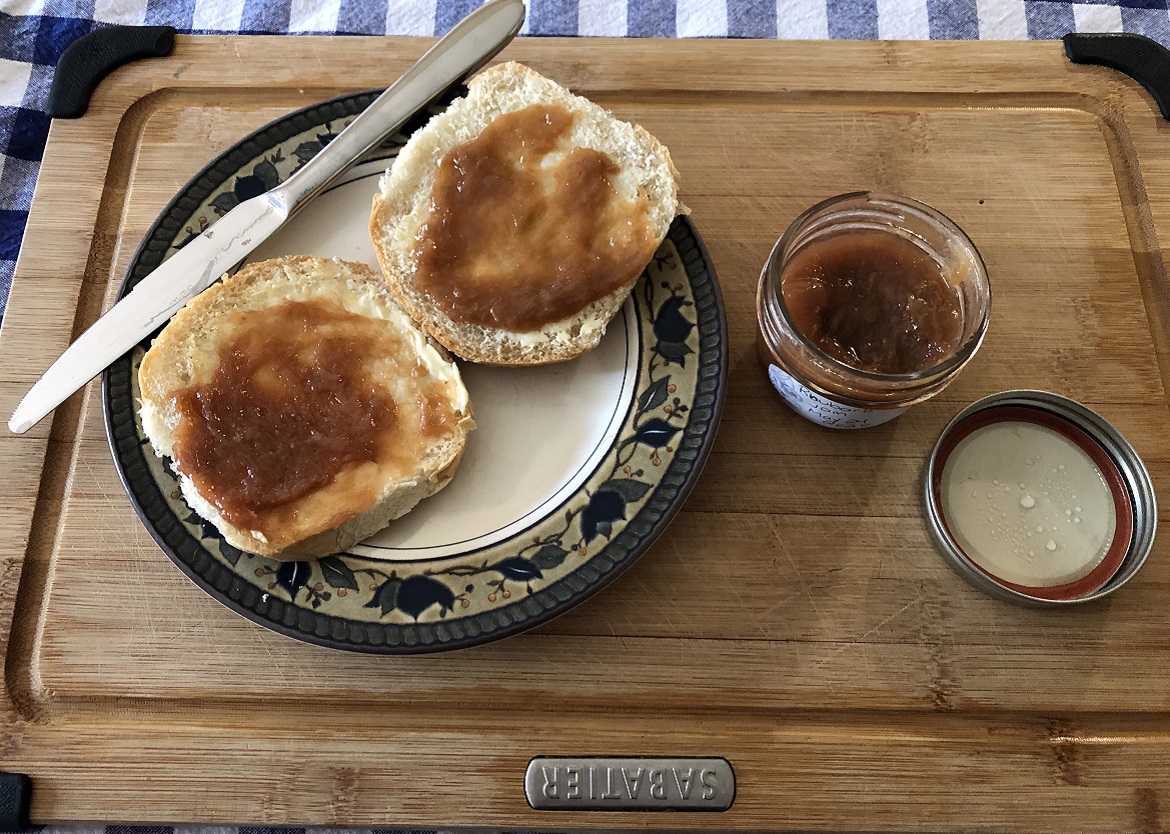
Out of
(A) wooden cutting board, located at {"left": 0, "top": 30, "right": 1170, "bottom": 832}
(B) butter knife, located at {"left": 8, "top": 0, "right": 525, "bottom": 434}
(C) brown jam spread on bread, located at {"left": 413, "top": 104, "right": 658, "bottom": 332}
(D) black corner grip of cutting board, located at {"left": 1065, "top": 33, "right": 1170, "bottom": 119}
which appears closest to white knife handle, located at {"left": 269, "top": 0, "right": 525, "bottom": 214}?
(B) butter knife, located at {"left": 8, "top": 0, "right": 525, "bottom": 434}

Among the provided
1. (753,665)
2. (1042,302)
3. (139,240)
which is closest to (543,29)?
(139,240)

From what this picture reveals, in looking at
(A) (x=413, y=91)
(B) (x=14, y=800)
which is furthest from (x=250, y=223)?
(B) (x=14, y=800)

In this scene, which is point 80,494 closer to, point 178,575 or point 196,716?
point 178,575

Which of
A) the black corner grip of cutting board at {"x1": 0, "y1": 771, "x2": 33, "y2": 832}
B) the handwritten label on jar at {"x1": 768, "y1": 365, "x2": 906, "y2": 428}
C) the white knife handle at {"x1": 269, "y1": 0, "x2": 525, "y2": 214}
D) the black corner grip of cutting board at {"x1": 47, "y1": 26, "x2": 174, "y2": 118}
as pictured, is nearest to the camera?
the black corner grip of cutting board at {"x1": 0, "y1": 771, "x2": 33, "y2": 832}

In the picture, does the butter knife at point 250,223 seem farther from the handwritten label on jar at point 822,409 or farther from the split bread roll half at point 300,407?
the handwritten label on jar at point 822,409

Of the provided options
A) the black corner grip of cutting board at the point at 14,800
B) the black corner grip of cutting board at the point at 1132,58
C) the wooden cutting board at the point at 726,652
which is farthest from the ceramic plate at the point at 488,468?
the black corner grip of cutting board at the point at 1132,58

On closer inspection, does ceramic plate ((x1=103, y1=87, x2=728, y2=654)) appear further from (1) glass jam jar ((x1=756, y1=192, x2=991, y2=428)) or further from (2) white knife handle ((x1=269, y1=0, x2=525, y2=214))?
A: (1) glass jam jar ((x1=756, y1=192, x2=991, y2=428))

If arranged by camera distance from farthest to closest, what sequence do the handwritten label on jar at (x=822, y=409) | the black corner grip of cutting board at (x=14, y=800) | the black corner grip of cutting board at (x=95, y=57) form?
the black corner grip of cutting board at (x=95, y=57), the handwritten label on jar at (x=822, y=409), the black corner grip of cutting board at (x=14, y=800)
